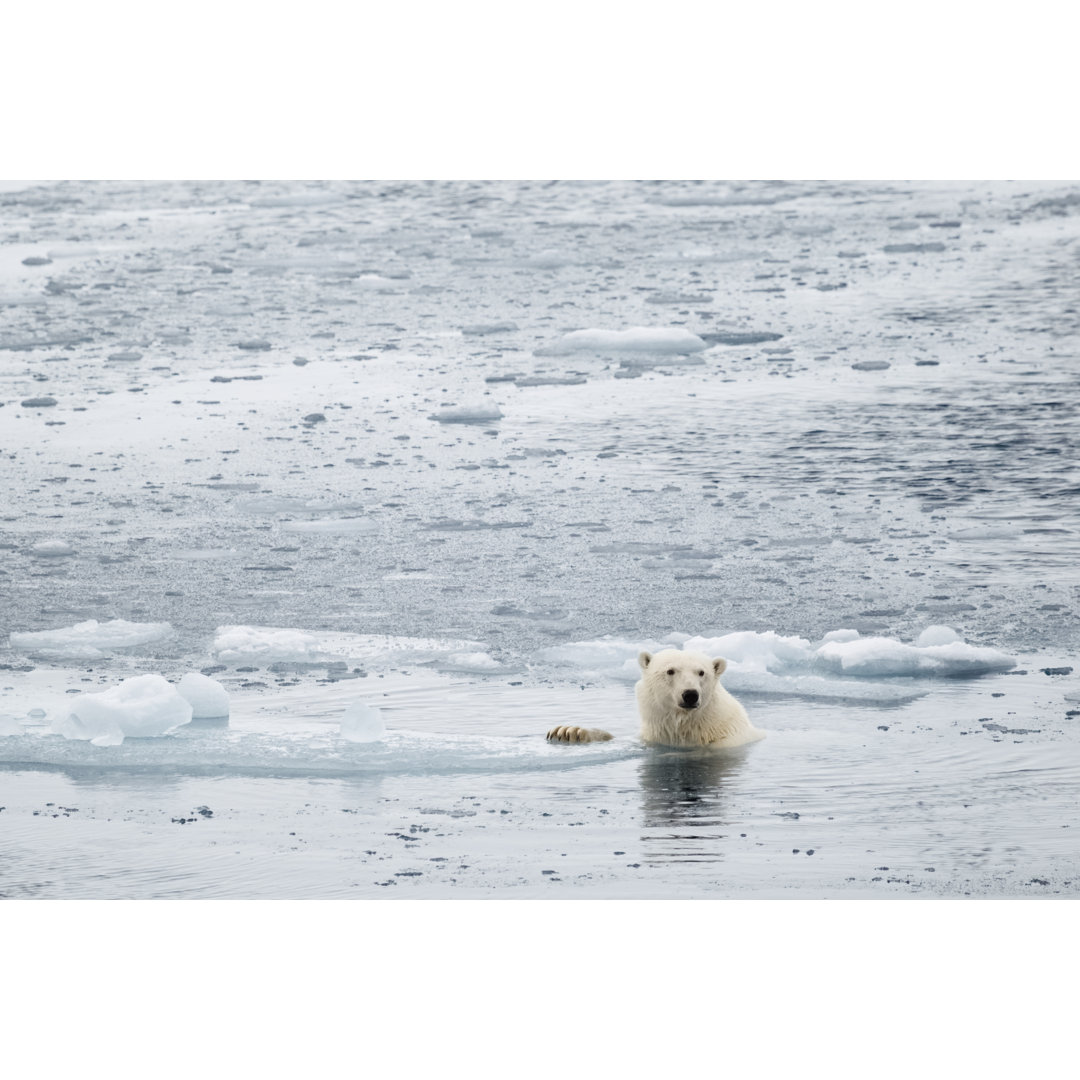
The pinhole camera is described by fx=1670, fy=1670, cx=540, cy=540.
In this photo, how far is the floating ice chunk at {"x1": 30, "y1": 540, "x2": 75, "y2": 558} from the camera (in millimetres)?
4414

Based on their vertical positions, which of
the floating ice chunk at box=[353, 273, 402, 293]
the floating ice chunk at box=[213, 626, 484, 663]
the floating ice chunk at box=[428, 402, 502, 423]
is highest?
the floating ice chunk at box=[353, 273, 402, 293]

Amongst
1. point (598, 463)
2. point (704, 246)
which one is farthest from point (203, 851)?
point (704, 246)

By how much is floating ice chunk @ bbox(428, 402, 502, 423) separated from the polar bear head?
88cm

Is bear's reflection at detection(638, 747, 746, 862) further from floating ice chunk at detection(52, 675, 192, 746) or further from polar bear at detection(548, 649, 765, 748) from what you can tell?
floating ice chunk at detection(52, 675, 192, 746)

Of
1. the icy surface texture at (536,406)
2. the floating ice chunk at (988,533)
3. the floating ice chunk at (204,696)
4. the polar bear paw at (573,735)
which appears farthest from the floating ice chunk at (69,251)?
the floating ice chunk at (988,533)

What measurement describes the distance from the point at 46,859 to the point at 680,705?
1.48 metres

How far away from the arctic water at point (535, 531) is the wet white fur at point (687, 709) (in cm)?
5

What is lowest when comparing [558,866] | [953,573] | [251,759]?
[558,866]

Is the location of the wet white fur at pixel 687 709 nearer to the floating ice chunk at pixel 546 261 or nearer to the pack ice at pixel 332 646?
the pack ice at pixel 332 646

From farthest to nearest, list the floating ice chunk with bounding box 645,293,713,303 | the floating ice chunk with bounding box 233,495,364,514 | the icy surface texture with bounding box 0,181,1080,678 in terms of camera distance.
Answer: the floating ice chunk with bounding box 645,293,713,303
the floating ice chunk with bounding box 233,495,364,514
the icy surface texture with bounding box 0,181,1080,678

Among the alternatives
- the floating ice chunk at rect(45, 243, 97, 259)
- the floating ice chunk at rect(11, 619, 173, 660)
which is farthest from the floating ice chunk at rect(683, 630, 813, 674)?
the floating ice chunk at rect(45, 243, 97, 259)

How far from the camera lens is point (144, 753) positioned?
3918mm

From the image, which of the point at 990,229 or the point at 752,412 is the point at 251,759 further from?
the point at 990,229

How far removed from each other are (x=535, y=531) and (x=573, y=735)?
70 cm
